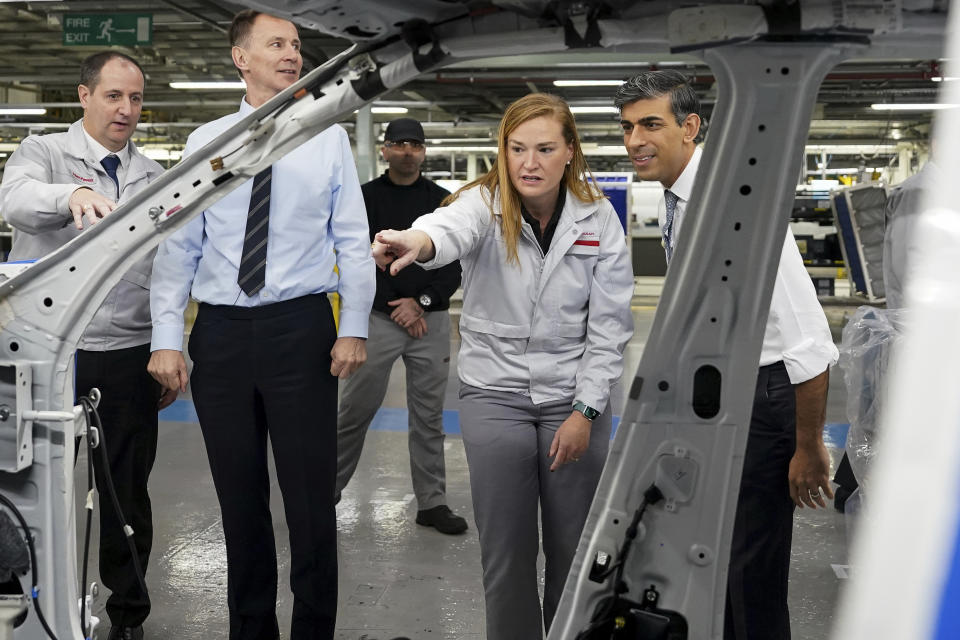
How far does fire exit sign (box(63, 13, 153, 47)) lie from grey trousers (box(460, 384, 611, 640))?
9.83 meters

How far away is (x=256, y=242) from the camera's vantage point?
252 cm

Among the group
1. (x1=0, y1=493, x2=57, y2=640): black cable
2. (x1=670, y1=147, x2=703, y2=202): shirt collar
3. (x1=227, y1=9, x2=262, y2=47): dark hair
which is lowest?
(x1=0, y1=493, x2=57, y2=640): black cable

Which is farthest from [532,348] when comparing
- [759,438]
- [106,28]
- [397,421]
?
Result: [106,28]

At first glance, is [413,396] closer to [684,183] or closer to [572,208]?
[572,208]

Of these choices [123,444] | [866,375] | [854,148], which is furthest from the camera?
[854,148]

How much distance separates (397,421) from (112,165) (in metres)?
3.99

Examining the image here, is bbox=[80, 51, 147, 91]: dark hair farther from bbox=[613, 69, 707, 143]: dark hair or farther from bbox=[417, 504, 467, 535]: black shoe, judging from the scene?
bbox=[417, 504, 467, 535]: black shoe

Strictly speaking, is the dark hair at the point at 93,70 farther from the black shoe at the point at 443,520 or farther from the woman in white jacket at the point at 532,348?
the black shoe at the point at 443,520

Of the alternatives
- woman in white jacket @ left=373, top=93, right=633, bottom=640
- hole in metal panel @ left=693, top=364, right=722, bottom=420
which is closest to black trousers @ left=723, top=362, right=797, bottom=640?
woman in white jacket @ left=373, top=93, right=633, bottom=640

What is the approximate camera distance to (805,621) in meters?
3.34

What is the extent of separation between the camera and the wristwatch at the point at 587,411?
2.29 m

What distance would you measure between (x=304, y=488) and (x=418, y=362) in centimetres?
168

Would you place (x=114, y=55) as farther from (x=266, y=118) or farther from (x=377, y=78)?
(x=377, y=78)

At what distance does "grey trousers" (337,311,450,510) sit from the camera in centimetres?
408
